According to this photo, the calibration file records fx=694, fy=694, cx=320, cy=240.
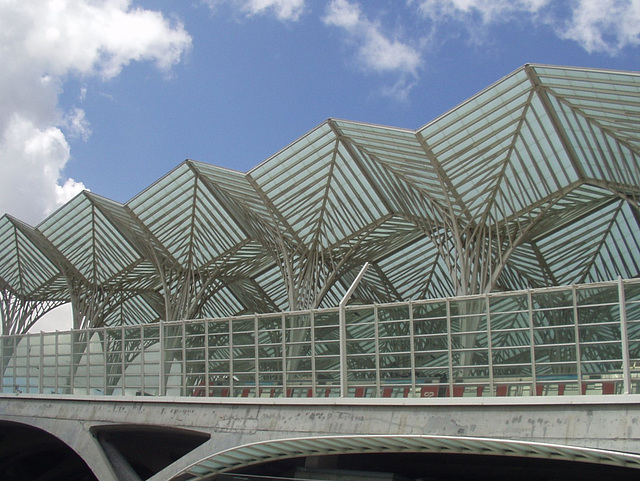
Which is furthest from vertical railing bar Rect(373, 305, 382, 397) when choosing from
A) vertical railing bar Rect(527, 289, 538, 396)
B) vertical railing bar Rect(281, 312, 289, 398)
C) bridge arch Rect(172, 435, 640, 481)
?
vertical railing bar Rect(527, 289, 538, 396)

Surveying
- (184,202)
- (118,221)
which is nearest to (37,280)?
(118,221)

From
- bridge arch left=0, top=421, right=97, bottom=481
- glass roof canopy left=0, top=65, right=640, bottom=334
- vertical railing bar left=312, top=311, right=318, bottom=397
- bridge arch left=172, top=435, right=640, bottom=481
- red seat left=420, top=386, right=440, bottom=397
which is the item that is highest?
glass roof canopy left=0, top=65, right=640, bottom=334

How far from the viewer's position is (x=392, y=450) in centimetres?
1571

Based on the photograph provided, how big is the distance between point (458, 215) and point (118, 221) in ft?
76.2

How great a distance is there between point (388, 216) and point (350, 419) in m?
25.3

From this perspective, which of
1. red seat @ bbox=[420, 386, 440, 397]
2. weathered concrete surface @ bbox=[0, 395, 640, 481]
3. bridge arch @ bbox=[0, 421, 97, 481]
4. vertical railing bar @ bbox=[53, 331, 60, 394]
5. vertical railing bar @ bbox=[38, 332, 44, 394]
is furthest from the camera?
bridge arch @ bbox=[0, 421, 97, 481]

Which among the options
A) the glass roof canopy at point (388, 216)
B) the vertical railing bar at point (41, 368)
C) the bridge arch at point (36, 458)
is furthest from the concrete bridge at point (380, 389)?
the glass roof canopy at point (388, 216)

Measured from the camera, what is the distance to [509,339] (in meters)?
15.3

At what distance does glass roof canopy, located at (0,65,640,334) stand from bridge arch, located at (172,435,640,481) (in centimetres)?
1565

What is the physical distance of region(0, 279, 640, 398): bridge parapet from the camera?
46.9ft

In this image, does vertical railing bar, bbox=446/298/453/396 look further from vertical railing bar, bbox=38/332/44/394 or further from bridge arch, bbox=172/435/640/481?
vertical railing bar, bbox=38/332/44/394

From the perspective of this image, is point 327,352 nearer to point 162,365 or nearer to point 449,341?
point 449,341

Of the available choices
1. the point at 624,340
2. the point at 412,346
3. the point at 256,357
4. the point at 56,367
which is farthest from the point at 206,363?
the point at 624,340

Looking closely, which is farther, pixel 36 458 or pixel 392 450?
pixel 36 458
